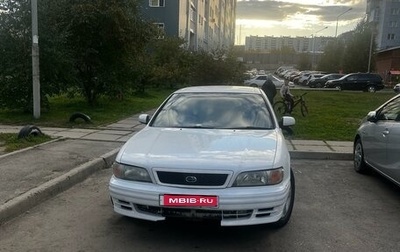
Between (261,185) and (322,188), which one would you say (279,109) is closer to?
(322,188)

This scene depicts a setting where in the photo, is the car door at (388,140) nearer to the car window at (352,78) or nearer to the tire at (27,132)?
the tire at (27,132)

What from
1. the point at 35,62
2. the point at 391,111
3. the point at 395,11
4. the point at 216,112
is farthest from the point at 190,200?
the point at 395,11

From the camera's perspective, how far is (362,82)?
121 feet

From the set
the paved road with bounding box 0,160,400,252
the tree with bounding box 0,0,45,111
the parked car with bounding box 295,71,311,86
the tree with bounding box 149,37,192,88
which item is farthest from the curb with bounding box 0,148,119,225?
the parked car with bounding box 295,71,311,86

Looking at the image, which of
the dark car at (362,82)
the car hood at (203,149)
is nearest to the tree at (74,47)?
the car hood at (203,149)

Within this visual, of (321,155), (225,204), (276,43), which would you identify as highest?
(276,43)

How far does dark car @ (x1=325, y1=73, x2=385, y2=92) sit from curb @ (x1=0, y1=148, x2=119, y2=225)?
34169 millimetres

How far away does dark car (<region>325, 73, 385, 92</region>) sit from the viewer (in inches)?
1438

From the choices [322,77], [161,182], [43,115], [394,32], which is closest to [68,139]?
[43,115]

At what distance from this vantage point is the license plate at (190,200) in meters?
3.68

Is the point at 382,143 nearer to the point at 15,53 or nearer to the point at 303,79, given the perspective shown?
the point at 15,53

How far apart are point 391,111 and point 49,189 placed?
5079 mm

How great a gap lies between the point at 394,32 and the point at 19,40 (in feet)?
287

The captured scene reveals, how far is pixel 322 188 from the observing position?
614 centimetres
